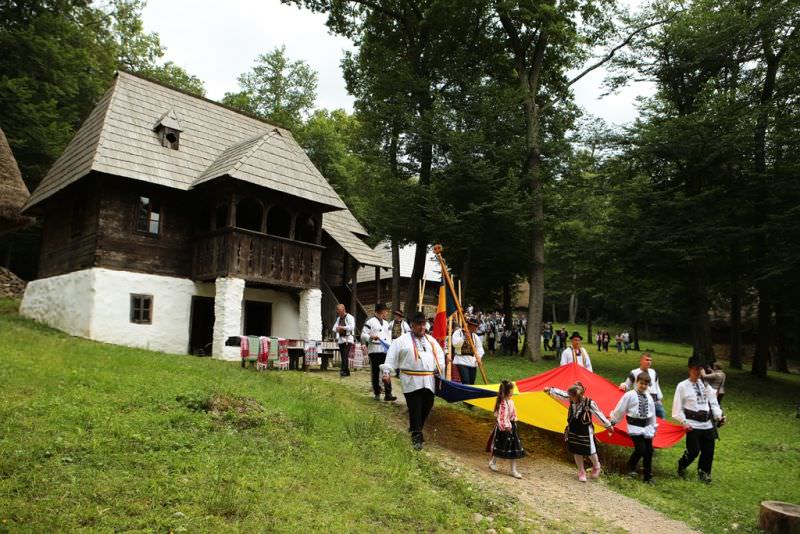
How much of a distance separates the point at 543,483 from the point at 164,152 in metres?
15.6

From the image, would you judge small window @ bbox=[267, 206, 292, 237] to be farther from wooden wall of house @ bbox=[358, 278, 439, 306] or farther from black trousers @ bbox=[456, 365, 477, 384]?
wooden wall of house @ bbox=[358, 278, 439, 306]

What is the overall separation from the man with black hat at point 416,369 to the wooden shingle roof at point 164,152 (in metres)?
10.0

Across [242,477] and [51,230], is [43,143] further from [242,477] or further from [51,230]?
[242,477]

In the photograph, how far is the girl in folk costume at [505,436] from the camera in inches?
326

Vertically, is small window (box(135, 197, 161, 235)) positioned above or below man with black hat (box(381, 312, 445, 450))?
above

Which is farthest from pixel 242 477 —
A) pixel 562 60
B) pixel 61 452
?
pixel 562 60

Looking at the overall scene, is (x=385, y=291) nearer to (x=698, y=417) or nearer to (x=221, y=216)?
(x=221, y=216)

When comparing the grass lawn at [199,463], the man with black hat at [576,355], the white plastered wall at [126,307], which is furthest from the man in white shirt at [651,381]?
the white plastered wall at [126,307]

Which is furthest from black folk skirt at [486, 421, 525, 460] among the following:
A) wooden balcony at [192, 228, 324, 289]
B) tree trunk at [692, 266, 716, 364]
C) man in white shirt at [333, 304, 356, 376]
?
tree trunk at [692, 266, 716, 364]

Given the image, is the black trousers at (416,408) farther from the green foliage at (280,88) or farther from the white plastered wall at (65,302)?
the green foliage at (280,88)

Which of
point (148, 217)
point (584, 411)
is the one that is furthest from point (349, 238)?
point (584, 411)

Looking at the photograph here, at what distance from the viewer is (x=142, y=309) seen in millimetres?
17406

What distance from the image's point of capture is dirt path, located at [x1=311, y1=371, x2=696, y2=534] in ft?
22.5

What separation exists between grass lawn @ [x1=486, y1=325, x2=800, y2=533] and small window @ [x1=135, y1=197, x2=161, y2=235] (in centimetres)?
1141
